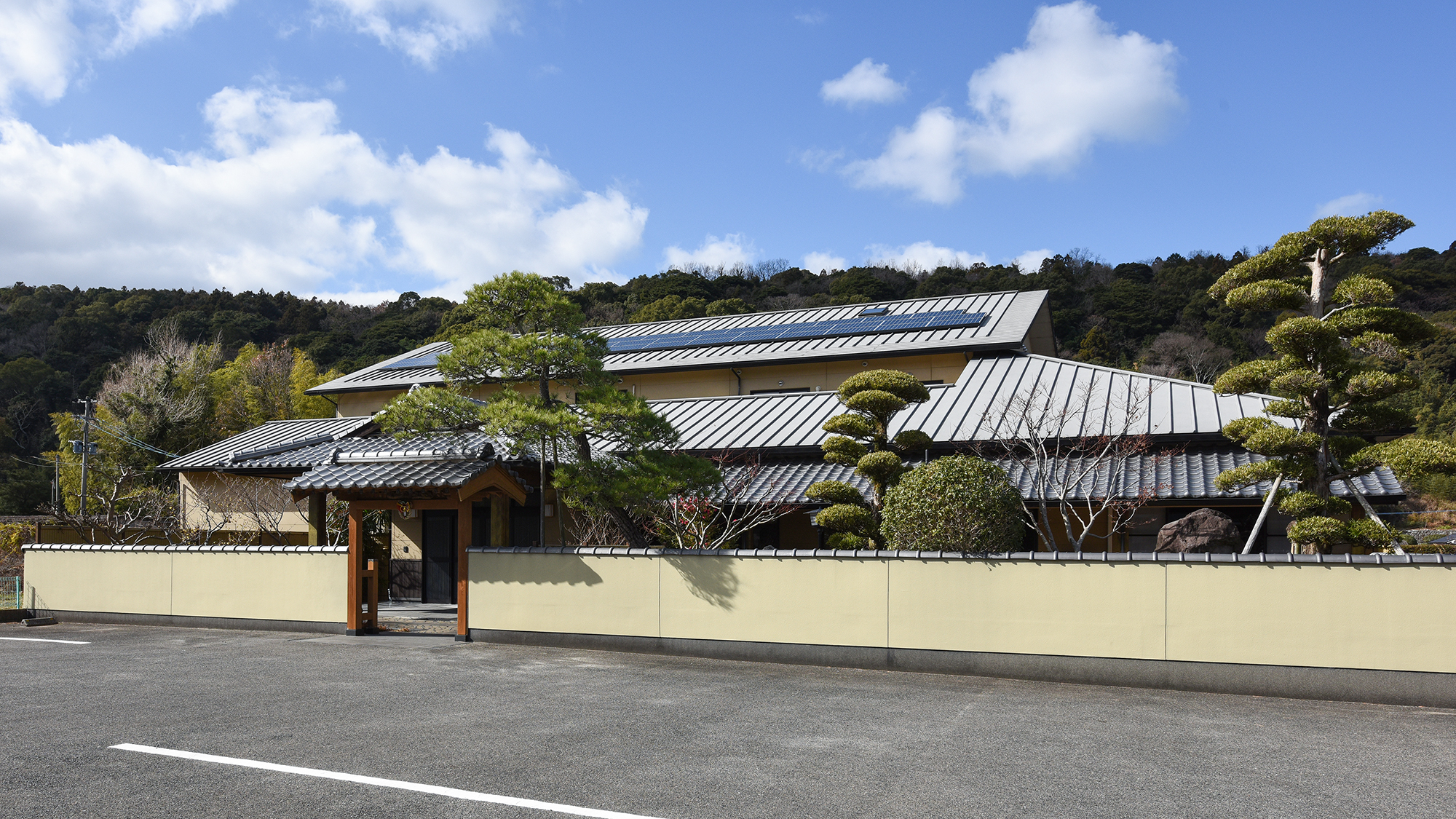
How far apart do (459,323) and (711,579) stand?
4615cm

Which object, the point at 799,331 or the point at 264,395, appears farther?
the point at 264,395

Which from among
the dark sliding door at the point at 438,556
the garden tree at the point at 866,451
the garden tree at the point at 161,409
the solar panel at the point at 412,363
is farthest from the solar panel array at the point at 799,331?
the garden tree at the point at 161,409

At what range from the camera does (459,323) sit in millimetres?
53625

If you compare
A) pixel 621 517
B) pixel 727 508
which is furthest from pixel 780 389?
pixel 621 517

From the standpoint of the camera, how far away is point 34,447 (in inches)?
1938

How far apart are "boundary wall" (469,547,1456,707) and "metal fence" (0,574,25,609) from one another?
9341 mm

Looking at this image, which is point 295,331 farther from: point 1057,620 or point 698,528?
point 1057,620

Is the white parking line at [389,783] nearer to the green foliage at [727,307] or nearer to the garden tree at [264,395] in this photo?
the garden tree at [264,395]

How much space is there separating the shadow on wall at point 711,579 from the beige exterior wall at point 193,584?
542 centimetres

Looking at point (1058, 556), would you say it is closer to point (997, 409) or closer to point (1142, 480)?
point (1142, 480)

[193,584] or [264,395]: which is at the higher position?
[264,395]

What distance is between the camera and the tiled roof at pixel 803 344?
20938mm

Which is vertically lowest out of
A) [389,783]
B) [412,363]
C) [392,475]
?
[389,783]

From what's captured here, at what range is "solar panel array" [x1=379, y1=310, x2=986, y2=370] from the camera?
2278 cm
